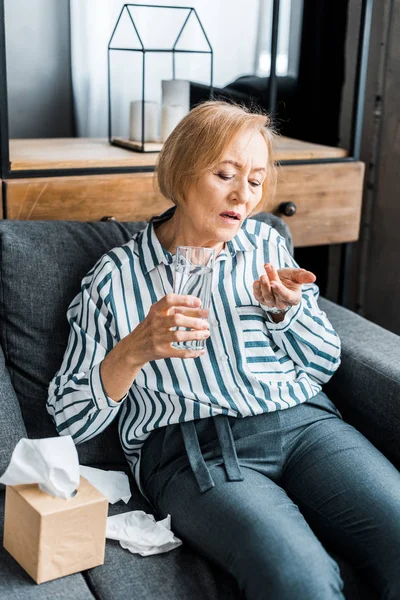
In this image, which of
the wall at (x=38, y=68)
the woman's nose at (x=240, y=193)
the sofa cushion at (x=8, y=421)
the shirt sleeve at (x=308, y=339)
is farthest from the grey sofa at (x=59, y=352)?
the wall at (x=38, y=68)

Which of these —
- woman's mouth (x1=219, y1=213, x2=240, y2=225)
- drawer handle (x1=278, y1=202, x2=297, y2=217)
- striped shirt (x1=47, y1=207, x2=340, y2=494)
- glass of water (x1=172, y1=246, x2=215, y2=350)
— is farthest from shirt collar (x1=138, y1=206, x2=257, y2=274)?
drawer handle (x1=278, y1=202, x2=297, y2=217)

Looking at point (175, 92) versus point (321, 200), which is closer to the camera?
point (175, 92)

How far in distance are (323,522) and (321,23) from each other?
1.72 metres

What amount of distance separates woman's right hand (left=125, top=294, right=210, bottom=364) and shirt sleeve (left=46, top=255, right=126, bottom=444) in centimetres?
16

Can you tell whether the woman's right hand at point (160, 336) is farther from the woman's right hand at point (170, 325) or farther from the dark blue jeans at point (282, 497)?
the dark blue jeans at point (282, 497)

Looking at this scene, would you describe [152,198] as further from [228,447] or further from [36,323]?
[228,447]

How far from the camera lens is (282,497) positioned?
142cm

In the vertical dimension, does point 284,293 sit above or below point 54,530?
above

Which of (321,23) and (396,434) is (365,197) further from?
(396,434)

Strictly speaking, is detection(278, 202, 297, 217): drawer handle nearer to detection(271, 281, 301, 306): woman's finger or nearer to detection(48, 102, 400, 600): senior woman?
detection(48, 102, 400, 600): senior woman

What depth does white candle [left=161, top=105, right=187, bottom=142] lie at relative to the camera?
214 centimetres

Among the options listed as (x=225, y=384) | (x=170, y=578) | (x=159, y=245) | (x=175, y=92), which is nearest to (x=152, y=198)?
(x=175, y=92)

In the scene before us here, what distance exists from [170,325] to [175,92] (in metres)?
1.07

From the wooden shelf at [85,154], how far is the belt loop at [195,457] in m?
0.77
